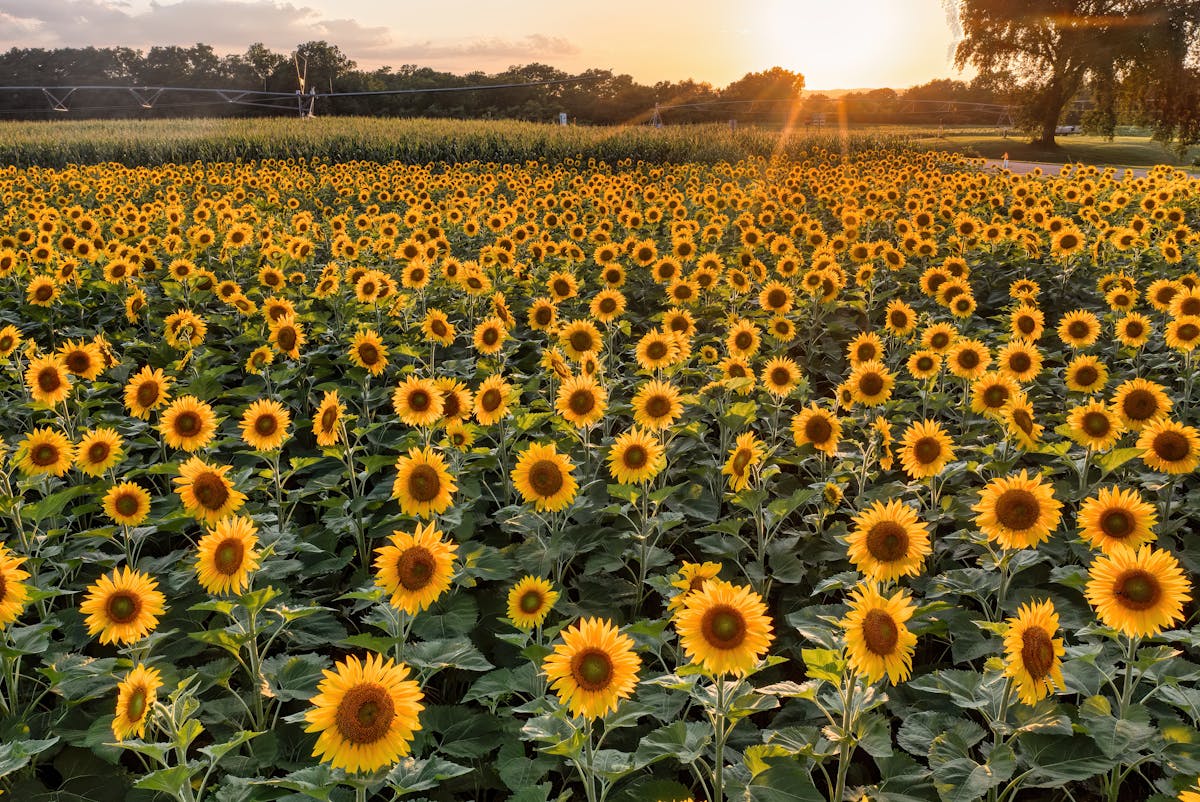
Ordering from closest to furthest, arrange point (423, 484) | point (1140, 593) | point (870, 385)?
point (1140, 593)
point (423, 484)
point (870, 385)

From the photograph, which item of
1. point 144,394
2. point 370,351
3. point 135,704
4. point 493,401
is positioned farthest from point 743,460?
point 144,394

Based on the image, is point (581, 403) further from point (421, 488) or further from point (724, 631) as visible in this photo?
point (724, 631)

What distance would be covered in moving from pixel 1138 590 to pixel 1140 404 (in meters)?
2.11

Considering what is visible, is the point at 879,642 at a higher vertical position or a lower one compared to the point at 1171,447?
lower

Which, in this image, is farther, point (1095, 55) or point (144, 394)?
point (1095, 55)

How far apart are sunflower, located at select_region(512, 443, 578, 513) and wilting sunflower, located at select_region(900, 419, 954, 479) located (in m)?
1.67

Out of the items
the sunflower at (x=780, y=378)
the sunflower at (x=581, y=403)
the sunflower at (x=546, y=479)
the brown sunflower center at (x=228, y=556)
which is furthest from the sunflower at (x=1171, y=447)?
the brown sunflower center at (x=228, y=556)

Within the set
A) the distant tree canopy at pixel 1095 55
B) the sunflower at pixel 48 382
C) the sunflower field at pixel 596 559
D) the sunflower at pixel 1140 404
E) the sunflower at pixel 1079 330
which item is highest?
the distant tree canopy at pixel 1095 55

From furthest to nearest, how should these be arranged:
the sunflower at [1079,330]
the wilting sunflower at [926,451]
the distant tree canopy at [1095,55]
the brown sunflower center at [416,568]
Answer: the distant tree canopy at [1095,55] → the sunflower at [1079,330] → the wilting sunflower at [926,451] → the brown sunflower center at [416,568]

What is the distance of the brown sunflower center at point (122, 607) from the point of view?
2.85 metres

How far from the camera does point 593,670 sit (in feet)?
7.36

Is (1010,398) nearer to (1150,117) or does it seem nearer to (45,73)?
(1150,117)

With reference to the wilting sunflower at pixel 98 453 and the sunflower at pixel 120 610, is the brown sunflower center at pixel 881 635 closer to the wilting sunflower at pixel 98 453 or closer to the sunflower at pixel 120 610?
the sunflower at pixel 120 610

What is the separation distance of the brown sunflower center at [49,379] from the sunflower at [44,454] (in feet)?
2.15
